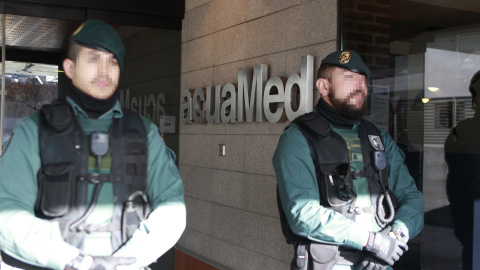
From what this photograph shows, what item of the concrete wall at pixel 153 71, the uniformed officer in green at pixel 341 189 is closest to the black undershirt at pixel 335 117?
the uniformed officer in green at pixel 341 189

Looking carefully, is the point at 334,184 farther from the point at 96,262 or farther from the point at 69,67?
the point at 69,67

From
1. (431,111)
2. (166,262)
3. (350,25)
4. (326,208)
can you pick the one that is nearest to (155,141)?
(326,208)

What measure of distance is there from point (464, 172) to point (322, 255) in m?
1.07

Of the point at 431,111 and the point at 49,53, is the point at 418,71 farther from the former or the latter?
the point at 49,53

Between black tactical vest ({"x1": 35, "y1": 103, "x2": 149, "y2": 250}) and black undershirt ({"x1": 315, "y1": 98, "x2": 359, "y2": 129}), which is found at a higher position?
black undershirt ({"x1": 315, "y1": 98, "x2": 359, "y2": 129})

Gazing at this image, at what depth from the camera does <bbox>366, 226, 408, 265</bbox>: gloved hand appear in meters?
2.60

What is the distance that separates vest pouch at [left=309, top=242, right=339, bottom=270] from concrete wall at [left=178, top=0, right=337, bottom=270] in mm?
1629

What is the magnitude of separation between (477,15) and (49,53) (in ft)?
17.8

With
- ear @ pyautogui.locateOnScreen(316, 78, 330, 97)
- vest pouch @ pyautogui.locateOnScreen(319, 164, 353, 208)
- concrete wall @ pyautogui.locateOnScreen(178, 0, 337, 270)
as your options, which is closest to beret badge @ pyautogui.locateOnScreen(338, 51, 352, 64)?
ear @ pyautogui.locateOnScreen(316, 78, 330, 97)

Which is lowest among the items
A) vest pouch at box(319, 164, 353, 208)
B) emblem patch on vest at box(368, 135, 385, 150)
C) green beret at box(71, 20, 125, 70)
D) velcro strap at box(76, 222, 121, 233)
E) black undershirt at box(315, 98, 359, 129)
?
velcro strap at box(76, 222, 121, 233)

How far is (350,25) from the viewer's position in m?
3.94

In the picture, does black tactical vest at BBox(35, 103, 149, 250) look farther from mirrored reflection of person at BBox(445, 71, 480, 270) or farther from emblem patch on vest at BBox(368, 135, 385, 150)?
mirrored reflection of person at BBox(445, 71, 480, 270)

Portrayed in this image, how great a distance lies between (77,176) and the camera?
216 centimetres

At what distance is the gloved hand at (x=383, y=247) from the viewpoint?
8.54 feet
